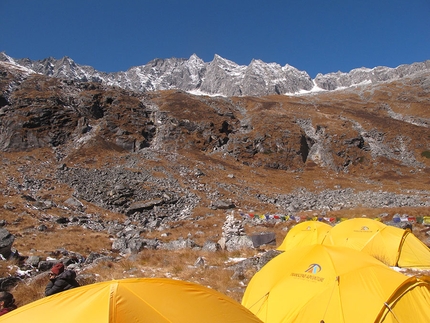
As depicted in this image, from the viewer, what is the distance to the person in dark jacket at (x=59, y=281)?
694 cm

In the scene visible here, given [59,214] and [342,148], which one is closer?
[59,214]

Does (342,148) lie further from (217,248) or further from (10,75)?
(10,75)

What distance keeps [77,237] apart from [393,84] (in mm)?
172053

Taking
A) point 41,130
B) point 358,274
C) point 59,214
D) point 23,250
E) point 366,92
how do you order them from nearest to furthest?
point 358,274
point 23,250
point 59,214
point 41,130
point 366,92

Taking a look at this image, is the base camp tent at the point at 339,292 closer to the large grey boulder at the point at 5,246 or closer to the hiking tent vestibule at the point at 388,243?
the hiking tent vestibule at the point at 388,243

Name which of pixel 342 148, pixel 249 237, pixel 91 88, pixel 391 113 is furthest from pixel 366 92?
pixel 249 237

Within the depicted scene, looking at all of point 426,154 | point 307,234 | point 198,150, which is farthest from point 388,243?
point 426,154

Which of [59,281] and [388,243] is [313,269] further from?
[388,243]

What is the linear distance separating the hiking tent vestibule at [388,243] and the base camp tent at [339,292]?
5881 mm

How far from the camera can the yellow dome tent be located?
48.1ft

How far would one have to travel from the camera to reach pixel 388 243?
12266 mm

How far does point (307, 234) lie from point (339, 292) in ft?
30.0

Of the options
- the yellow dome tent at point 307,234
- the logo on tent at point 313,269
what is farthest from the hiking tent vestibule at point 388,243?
the logo on tent at point 313,269

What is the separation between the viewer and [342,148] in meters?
66.1
